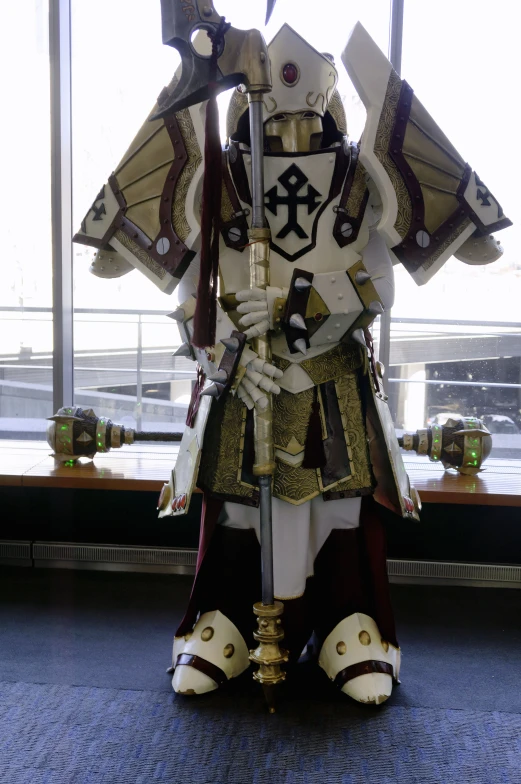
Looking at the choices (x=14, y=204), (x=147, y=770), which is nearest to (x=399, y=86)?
(x=147, y=770)

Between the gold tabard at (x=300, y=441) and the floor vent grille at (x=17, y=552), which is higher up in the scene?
the gold tabard at (x=300, y=441)

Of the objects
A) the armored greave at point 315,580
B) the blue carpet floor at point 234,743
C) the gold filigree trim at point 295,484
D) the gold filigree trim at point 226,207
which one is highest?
the gold filigree trim at point 226,207

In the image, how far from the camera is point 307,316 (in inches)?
64.8

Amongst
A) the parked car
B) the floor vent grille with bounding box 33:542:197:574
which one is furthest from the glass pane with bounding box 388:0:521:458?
the floor vent grille with bounding box 33:542:197:574

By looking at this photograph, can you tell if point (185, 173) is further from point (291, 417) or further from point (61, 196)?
point (61, 196)

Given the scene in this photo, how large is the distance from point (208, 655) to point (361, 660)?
0.36 meters

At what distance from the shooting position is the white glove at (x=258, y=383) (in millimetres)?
1615

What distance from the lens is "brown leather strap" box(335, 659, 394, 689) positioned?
1.75 metres

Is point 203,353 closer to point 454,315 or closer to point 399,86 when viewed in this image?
point 399,86

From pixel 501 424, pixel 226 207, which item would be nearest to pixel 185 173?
pixel 226 207

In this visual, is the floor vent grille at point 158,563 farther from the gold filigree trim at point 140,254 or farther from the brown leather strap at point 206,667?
the gold filigree trim at point 140,254

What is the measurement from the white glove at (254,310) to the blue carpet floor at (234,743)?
871 millimetres

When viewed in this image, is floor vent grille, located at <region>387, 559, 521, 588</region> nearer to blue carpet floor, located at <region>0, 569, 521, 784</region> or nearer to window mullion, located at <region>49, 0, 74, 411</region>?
blue carpet floor, located at <region>0, 569, 521, 784</region>

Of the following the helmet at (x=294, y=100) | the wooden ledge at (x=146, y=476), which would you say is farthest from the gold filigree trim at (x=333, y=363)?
the wooden ledge at (x=146, y=476)
